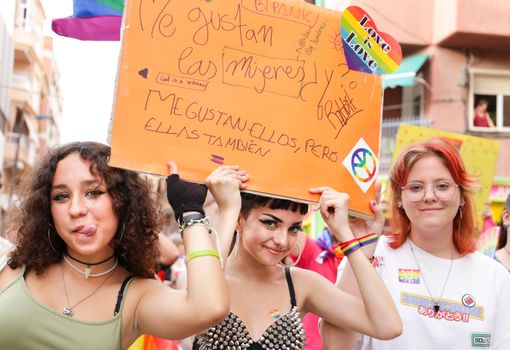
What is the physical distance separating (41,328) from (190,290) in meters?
0.55

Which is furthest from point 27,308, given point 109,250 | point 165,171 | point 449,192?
point 449,192

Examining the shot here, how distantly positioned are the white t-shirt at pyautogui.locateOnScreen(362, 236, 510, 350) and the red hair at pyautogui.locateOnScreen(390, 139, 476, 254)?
0.33 ft

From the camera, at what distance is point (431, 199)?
3.39 metres

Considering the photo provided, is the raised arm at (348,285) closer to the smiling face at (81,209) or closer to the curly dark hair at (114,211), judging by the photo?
the curly dark hair at (114,211)

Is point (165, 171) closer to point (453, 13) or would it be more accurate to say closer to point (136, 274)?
point (136, 274)

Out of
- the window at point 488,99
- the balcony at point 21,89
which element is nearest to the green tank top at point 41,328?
the window at point 488,99

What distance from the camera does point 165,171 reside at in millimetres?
2756

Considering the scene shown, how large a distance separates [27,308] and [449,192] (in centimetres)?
200

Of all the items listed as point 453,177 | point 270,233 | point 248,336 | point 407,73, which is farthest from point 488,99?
point 248,336

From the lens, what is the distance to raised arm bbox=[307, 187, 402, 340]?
2.99 m

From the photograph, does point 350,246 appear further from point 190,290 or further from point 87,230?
point 87,230

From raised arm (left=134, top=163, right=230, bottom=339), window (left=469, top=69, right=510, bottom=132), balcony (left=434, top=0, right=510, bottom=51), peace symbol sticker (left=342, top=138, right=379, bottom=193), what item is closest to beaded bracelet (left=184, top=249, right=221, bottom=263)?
raised arm (left=134, top=163, right=230, bottom=339)

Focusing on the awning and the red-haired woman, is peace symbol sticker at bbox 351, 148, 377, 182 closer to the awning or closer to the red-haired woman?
the red-haired woman

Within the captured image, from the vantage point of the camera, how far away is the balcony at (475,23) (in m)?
14.7
